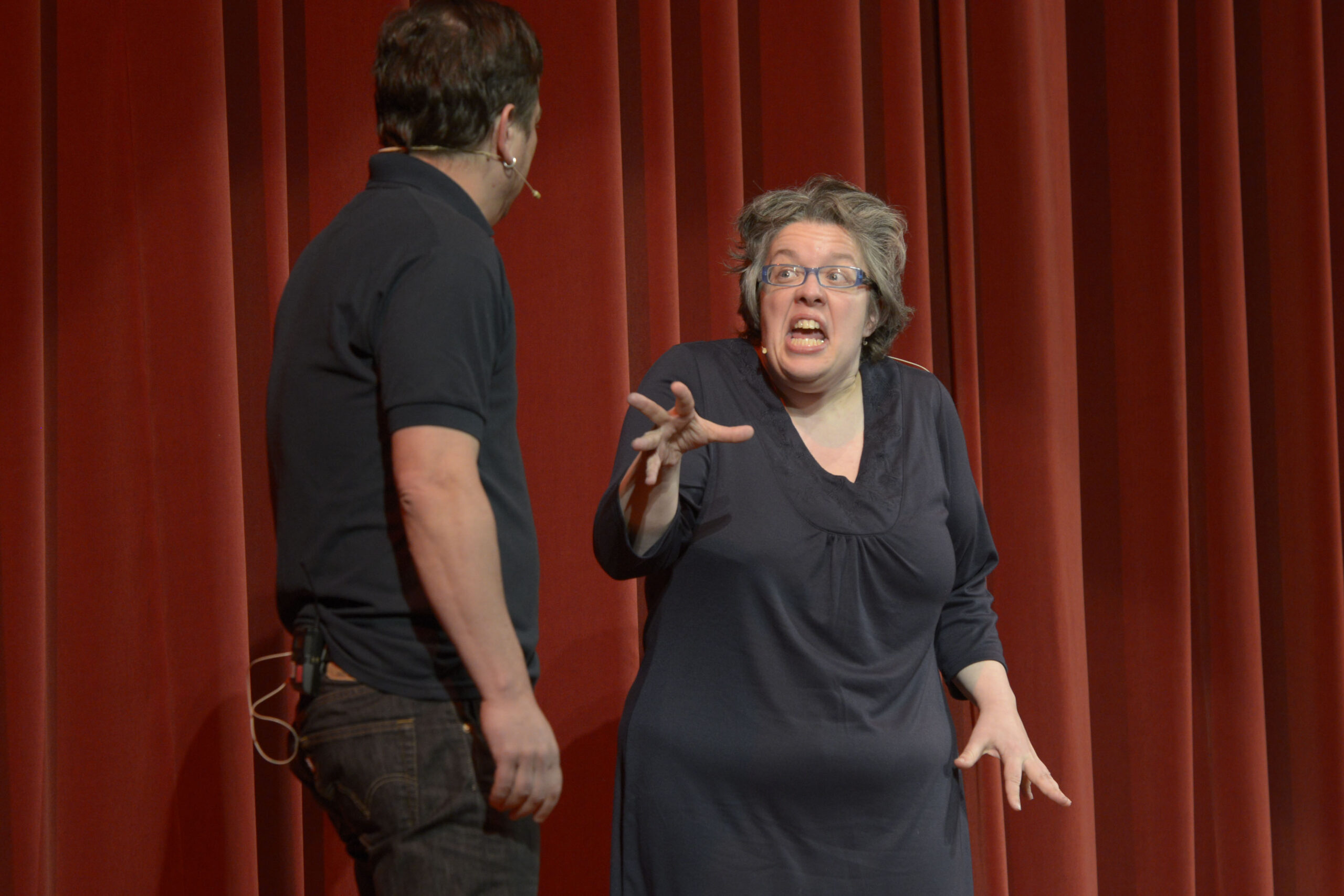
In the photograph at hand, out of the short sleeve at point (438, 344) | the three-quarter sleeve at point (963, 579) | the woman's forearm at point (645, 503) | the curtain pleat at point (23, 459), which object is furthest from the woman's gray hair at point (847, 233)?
the curtain pleat at point (23, 459)

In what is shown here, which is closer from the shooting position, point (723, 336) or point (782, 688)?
point (782, 688)

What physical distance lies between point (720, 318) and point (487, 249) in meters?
1.17

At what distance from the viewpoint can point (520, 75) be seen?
1.13 m

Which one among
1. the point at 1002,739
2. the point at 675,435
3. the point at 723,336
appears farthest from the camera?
the point at 723,336

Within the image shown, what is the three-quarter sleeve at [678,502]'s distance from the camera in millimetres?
1364

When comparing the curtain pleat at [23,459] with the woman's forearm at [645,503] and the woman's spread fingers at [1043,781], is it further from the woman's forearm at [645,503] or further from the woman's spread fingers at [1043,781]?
the woman's spread fingers at [1043,781]

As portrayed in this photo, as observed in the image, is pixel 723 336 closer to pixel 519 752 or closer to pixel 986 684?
pixel 986 684

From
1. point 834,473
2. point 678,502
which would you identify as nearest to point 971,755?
point 834,473

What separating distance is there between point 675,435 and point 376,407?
0.35 metres

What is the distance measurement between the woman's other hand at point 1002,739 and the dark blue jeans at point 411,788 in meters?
0.70

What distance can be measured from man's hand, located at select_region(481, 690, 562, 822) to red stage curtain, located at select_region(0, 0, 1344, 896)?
104 cm

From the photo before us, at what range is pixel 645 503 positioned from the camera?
52.2 inches

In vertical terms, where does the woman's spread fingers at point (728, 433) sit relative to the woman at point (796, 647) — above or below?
above

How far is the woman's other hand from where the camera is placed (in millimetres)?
1475
